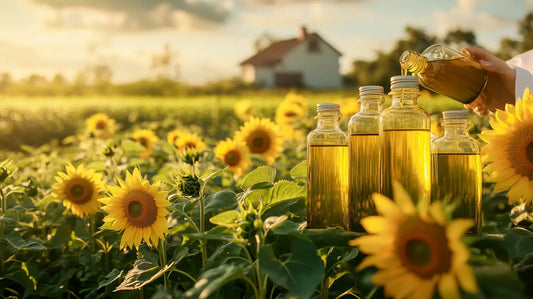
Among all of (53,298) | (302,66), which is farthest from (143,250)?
(302,66)

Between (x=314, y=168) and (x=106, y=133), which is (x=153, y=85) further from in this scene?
(x=314, y=168)

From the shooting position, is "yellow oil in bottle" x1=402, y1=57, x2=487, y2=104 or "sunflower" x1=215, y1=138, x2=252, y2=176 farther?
"sunflower" x1=215, y1=138, x2=252, y2=176

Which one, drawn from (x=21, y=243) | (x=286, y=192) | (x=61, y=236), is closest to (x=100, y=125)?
(x=61, y=236)

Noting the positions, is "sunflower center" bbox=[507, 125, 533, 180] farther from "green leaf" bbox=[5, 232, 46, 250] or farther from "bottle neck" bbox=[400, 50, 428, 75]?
"green leaf" bbox=[5, 232, 46, 250]

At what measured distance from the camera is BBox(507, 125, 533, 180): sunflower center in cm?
129

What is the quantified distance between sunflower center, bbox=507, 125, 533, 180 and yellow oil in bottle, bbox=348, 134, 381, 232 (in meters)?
0.31

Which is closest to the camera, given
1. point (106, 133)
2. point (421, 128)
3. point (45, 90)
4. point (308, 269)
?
point (308, 269)

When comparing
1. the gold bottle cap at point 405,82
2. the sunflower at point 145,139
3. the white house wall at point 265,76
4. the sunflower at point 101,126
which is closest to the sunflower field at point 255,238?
the gold bottle cap at point 405,82

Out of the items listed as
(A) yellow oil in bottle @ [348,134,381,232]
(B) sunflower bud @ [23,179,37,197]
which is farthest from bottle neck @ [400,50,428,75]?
(B) sunflower bud @ [23,179,37,197]

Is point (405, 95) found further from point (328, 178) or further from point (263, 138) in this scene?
point (263, 138)

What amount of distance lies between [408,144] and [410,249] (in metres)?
0.39

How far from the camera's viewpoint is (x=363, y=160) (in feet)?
4.50

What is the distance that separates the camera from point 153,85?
91.1 feet

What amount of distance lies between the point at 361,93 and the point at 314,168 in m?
0.23
